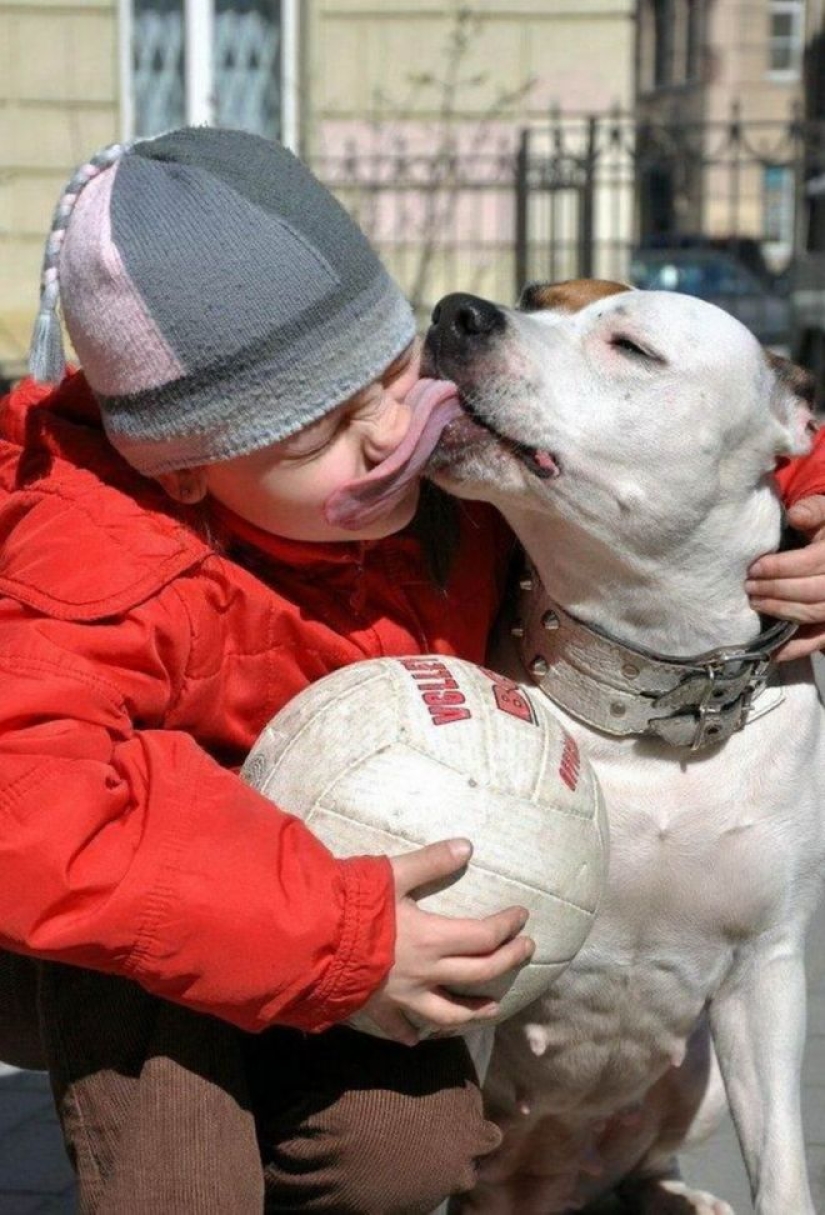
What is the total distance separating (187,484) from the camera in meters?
2.92

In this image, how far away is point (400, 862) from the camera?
8.65ft

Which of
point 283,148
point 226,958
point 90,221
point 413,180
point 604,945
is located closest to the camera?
point 226,958

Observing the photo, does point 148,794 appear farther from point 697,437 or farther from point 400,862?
point 697,437

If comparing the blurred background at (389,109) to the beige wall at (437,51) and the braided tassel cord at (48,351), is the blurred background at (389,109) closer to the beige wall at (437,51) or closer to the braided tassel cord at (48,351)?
the beige wall at (437,51)

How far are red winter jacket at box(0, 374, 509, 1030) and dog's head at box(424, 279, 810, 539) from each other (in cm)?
31

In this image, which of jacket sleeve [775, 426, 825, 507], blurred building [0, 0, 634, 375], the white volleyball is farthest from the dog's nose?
blurred building [0, 0, 634, 375]

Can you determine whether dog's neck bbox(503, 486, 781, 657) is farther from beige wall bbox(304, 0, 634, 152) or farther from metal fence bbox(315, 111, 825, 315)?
beige wall bbox(304, 0, 634, 152)

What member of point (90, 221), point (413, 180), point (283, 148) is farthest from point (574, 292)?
point (413, 180)

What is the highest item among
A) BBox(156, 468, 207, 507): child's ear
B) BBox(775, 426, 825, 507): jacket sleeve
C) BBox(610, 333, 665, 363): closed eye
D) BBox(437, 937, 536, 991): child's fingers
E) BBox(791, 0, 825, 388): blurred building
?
BBox(610, 333, 665, 363): closed eye

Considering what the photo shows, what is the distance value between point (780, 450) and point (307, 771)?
1.05m

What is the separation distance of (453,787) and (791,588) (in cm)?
81

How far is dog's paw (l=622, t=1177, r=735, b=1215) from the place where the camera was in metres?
3.74

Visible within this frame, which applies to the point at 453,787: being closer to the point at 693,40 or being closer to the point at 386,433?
the point at 386,433

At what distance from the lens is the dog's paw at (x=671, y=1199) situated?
12.3 ft
